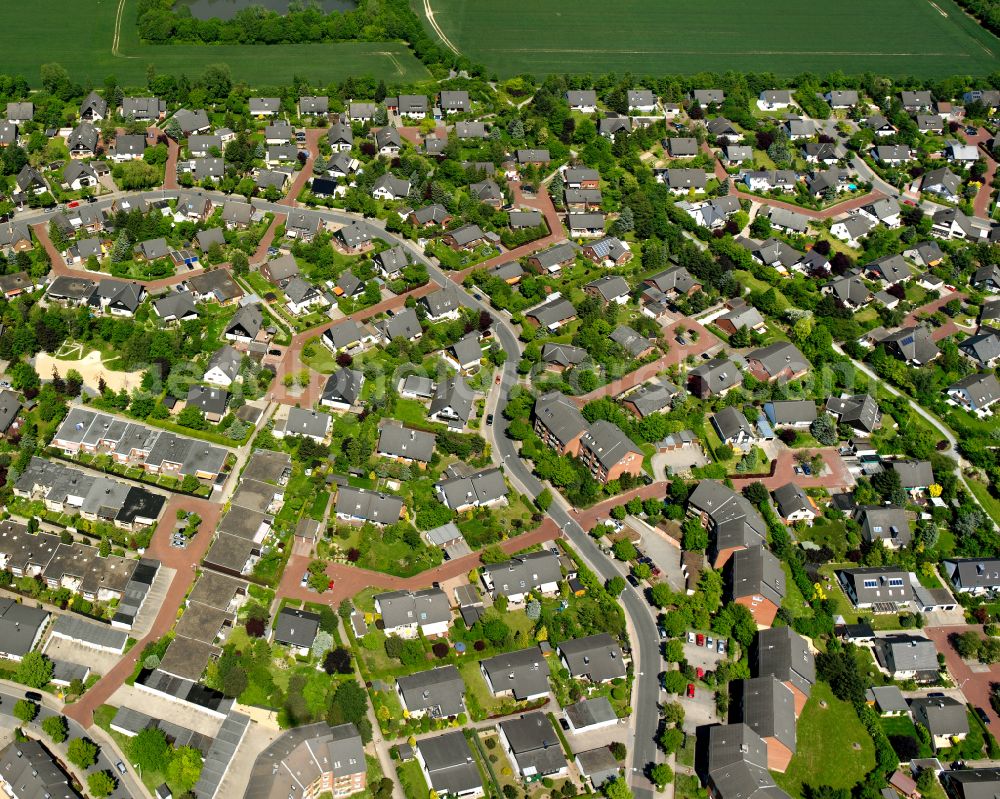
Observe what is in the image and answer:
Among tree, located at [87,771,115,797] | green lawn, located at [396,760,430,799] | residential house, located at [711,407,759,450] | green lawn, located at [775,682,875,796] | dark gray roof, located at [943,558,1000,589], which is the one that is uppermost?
residential house, located at [711,407,759,450]

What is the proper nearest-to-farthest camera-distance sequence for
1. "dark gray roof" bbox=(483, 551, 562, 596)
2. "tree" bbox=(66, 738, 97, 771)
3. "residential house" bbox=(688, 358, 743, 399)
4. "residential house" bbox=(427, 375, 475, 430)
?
"tree" bbox=(66, 738, 97, 771) → "dark gray roof" bbox=(483, 551, 562, 596) → "residential house" bbox=(427, 375, 475, 430) → "residential house" bbox=(688, 358, 743, 399)

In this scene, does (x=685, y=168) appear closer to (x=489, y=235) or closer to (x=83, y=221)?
(x=489, y=235)

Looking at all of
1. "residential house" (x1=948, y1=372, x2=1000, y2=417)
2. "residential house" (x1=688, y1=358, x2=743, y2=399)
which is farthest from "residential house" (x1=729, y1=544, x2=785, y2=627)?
"residential house" (x1=948, y1=372, x2=1000, y2=417)

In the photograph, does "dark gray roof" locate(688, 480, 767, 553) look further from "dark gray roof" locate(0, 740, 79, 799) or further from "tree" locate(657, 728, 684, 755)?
"dark gray roof" locate(0, 740, 79, 799)

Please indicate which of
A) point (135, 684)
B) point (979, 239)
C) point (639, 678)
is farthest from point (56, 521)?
point (979, 239)

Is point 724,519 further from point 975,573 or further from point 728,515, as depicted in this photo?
point 975,573

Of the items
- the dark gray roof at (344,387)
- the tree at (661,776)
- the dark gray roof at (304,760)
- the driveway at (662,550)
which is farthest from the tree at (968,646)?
the dark gray roof at (344,387)

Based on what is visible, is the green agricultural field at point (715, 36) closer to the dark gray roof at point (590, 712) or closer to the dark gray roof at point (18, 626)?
the dark gray roof at point (18, 626)

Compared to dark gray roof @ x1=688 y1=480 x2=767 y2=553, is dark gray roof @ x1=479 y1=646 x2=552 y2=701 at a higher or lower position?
lower
